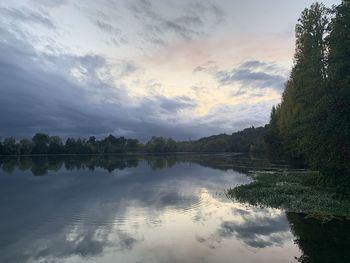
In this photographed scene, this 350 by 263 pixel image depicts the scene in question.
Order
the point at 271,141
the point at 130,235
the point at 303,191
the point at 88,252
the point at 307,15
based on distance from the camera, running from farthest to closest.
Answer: the point at 271,141
the point at 307,15
the point at 303,191
the point at 130,235
the point at 88,252

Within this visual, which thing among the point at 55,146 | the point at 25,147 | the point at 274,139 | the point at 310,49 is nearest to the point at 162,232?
the point at 310,49

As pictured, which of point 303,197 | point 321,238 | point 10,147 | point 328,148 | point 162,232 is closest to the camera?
point 321,238

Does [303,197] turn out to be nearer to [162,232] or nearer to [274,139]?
[162,232]

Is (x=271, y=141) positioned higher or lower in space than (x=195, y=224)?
higher

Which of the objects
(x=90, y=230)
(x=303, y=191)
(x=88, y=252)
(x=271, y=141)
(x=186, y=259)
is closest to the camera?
(x=186, y=259)

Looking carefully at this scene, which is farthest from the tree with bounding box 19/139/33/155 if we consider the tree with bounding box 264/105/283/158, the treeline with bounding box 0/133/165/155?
the tree with bounding box 264/105/283/158

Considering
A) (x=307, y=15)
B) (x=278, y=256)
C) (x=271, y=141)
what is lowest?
(x=278, y=256)

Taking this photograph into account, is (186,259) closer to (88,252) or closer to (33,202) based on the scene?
(88,252)

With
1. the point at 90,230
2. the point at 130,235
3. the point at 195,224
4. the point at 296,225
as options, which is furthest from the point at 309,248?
the point at 90,230

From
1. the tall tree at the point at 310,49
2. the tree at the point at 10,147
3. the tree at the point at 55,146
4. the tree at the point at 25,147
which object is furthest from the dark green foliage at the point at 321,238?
the tree at the point at 55,146

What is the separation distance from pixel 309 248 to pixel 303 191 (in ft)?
48.4

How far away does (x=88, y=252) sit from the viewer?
1527 cm

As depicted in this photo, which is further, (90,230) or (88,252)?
(90,230)

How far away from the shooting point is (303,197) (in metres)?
26.0
